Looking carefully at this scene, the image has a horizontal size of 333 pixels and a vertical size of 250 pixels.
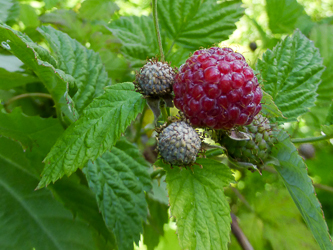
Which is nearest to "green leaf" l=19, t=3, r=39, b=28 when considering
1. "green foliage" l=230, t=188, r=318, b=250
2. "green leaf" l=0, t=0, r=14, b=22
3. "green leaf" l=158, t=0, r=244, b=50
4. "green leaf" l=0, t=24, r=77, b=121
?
"green leaf" l=0, t=0, r=14, b=22

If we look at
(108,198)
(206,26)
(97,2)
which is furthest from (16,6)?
(108,198)

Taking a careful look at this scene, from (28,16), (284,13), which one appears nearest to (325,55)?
(284,13)

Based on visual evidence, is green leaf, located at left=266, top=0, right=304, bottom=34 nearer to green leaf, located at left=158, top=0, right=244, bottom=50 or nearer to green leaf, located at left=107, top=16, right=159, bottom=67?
green leaf, located at left=158, top=0, right=244, bottom=50

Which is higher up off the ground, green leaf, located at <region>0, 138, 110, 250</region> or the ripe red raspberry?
the ripe red raspberry

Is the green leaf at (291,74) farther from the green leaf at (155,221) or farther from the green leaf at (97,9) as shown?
the green leaf at (97,9)

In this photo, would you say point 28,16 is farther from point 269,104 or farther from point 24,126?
point 269,104

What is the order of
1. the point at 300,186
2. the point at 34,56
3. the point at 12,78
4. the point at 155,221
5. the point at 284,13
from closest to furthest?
the point at 34,56 < the point at 300,186 < the point at 12,78 < the point at 155,221 < the point at 284,13

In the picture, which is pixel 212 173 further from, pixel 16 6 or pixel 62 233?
pixel 16 6
